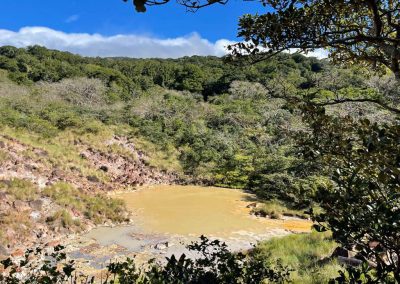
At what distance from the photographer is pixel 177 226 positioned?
33.6 feet

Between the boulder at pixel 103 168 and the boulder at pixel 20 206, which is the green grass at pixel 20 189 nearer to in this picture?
the boulder at pixel 20 206

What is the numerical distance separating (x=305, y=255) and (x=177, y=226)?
4.34 m

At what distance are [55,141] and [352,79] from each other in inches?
680

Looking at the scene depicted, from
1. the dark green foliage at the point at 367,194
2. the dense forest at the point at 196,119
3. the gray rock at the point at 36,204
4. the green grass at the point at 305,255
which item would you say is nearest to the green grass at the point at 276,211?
the dense forest at the point at 196,119

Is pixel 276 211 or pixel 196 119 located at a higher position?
pixel 196 119

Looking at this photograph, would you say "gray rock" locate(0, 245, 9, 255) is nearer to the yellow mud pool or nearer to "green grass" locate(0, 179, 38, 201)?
"green grass" locate(0, 179, 38, 201)

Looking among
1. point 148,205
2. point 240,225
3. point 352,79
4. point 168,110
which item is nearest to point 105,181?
point 148,205

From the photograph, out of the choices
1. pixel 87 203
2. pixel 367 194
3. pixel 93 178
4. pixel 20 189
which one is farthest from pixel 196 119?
pixel 367 194

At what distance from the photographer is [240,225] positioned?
34.8 feet

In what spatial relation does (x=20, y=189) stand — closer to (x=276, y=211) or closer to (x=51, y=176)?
(x=51, y=176)

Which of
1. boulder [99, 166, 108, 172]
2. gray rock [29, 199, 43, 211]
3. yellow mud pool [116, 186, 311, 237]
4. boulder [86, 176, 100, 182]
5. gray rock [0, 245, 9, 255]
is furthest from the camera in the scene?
boulder [99, 166, 108, 172]

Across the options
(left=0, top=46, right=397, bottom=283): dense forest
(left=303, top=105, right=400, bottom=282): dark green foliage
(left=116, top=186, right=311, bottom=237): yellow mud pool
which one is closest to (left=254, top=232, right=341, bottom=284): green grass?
(left=116, top=186, right=311, bottom=237): yellow mud pool

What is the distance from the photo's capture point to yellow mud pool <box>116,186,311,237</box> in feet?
33.4

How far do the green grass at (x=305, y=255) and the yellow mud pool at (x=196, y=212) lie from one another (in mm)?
2165
